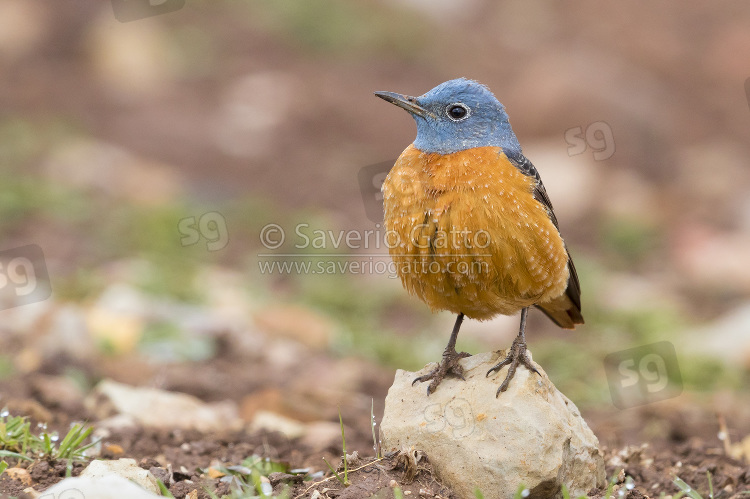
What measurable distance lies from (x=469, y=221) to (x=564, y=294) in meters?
1.27

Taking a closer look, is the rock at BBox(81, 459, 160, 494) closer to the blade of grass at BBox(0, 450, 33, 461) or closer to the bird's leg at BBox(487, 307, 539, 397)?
the blade of grass at BBox(0, 450, 33, 461)

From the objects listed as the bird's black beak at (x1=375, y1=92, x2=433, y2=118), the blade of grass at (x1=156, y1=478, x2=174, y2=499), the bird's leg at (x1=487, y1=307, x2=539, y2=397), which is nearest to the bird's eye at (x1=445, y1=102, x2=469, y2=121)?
the bird's black beak at (x1=375, y1=92, x2=433, y2=118)

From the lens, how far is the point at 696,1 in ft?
69.9

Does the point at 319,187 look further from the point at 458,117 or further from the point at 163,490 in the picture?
the point at 163,490

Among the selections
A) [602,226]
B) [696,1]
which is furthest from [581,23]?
[602,226]

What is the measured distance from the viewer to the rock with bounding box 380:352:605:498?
4711mm

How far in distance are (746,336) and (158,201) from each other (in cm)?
759

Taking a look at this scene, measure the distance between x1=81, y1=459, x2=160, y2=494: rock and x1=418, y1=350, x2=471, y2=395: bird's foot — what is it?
1594 mm

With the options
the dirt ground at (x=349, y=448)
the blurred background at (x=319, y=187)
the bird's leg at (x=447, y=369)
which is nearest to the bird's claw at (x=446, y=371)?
the bird's leg at (x=447, y=369)

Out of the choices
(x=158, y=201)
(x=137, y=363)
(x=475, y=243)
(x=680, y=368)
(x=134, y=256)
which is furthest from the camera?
(x=158, y=201)

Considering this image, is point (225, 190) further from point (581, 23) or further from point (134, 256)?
point (581, 23)

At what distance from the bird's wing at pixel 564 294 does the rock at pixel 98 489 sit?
2.91 meters

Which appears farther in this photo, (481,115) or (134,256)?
(134,256)

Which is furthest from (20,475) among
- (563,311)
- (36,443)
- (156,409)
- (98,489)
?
(563,311)
